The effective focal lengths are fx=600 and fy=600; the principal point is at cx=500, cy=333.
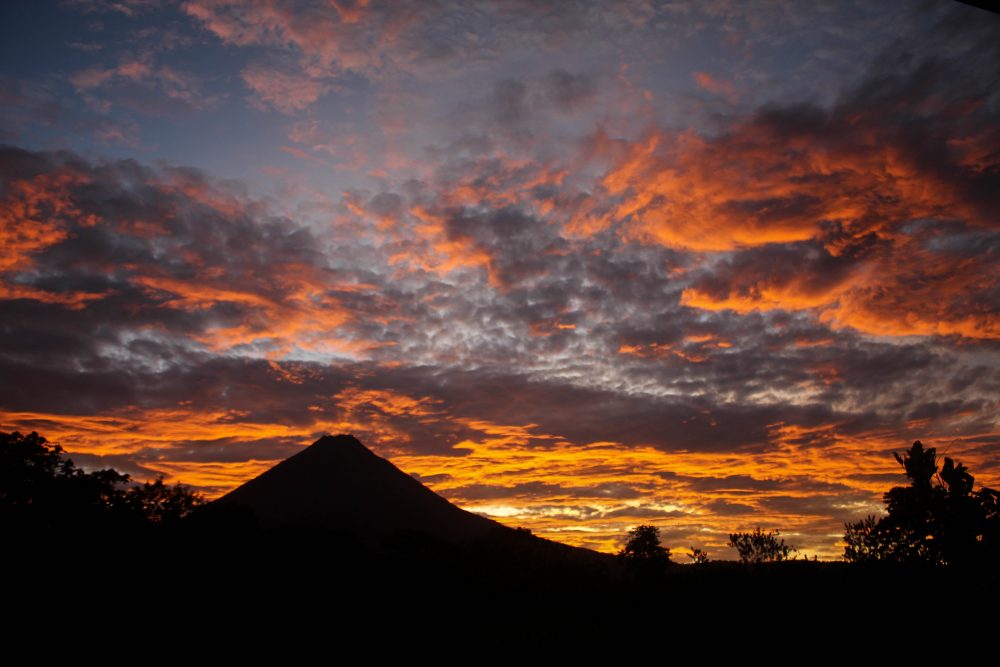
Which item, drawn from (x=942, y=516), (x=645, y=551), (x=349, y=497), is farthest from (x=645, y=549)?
(x=349, y=497)

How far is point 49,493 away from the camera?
55219 mm

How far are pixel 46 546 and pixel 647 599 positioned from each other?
4305cm

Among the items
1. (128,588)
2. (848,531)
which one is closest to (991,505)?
(848,531)

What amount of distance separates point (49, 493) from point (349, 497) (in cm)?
11300

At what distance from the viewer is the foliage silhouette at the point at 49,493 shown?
167ft

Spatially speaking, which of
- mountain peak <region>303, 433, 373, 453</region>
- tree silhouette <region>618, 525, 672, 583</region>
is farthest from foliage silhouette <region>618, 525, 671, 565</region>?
mountain peak <region>303, 433, 373, 453</region>

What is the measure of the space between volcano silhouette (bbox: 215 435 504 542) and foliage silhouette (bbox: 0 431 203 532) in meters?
84.0

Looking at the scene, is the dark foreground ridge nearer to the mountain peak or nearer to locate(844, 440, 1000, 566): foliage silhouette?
locate(844, 440, 1000, 566): foliage silhouette

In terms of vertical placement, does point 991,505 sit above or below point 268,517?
above

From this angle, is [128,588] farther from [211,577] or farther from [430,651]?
[430,651]

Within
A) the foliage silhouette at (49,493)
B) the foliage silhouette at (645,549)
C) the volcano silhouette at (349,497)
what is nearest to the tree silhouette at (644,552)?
the foliage silhouette at (645,549)

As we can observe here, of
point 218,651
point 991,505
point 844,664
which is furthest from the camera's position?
point 218,651

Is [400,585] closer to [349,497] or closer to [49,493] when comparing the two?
[49,493]

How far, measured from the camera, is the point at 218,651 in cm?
3453
